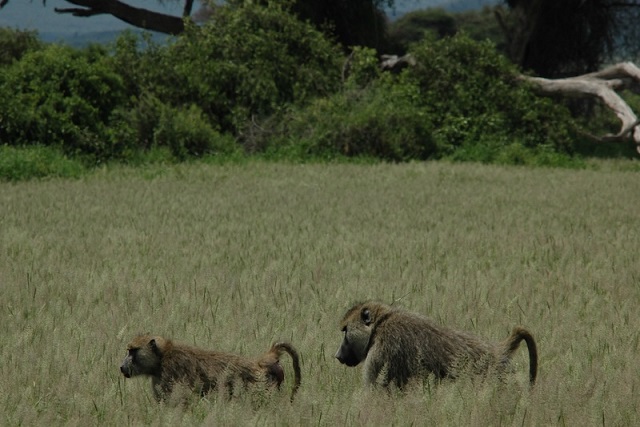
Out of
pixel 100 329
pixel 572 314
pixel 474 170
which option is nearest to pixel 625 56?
pixel 474 170

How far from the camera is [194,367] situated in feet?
14.3

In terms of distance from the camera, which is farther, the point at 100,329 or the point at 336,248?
the point at 336,248

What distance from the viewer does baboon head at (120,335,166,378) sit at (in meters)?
4.36

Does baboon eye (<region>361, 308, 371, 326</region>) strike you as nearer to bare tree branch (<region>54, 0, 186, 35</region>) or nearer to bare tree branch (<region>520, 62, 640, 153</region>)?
bare tree branch (<region>520, 62, 640, 153</region>)

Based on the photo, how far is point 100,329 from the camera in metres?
5.83

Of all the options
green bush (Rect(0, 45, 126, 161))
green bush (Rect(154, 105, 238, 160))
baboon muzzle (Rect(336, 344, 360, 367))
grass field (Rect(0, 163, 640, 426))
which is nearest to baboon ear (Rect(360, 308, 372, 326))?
baboon muzzle (Rect(336, 344, 360, 367))

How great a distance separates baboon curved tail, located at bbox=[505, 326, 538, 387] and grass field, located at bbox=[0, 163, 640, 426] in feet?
0.25

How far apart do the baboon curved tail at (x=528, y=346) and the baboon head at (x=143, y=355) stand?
5.43ft

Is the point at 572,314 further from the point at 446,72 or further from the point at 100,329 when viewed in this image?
the point at 446,72

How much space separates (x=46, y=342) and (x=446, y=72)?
1790 cm

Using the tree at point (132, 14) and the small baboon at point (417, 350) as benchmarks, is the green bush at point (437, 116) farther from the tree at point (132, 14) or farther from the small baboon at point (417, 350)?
the small baboon at point (417, 350)

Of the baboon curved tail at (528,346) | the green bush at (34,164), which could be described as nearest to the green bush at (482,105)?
the green bush at (34,164)

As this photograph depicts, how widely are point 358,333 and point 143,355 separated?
107 cm

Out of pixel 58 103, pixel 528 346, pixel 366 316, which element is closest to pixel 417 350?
pixel 366 316
